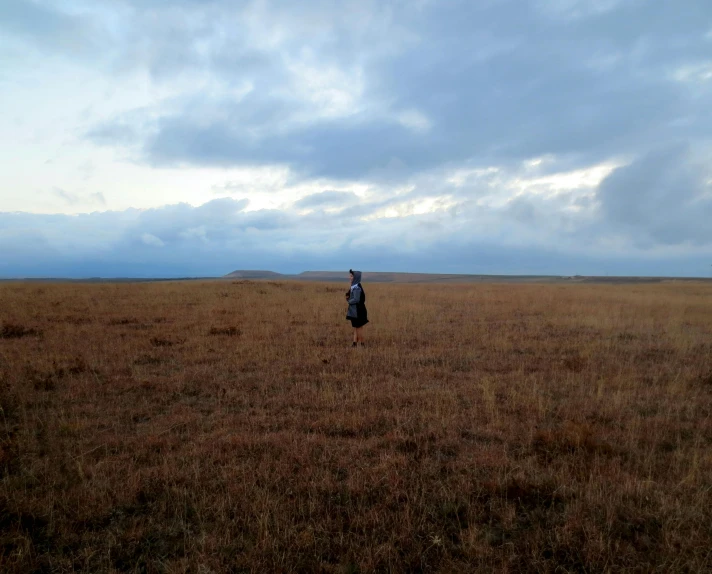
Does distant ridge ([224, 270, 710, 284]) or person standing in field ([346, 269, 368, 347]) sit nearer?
person standing in field ([346, 269, 368, 347])

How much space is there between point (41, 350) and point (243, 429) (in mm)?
8117

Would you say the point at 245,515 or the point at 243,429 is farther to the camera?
the point at 243,429

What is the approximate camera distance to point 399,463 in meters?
5.20

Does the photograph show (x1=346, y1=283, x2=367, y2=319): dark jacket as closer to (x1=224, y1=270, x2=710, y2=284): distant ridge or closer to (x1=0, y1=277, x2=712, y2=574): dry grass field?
(x1=0, y1=277, x2=712, y2=574): dry grass field

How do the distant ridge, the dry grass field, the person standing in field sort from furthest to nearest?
the distant ridge
the person standing in field
the dry grass field

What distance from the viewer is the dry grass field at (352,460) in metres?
3.78

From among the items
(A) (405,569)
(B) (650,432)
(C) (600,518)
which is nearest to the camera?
(A) (405,569)

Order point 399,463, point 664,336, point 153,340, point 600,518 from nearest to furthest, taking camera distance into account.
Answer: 1. point 600,518
2. point 399,463
3. point 153,340
4. point 664,336

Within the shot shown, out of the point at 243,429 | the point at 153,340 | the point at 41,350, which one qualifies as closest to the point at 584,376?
the point at 243,429

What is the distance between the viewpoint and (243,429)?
632 cm

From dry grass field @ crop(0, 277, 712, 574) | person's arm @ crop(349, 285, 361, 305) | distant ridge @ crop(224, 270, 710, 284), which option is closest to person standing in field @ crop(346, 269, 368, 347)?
person's arm @ crop(349, 285, 361, 305)

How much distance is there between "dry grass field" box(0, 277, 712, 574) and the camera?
378 cm

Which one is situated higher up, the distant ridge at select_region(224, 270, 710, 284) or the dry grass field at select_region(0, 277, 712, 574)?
the distant ridge at select_region(224, 270, 710, 284)

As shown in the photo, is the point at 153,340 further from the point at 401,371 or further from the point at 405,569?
the point at 405,569
